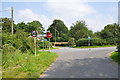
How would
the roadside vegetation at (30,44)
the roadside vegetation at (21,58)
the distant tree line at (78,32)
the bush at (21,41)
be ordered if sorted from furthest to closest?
the distant tree line at (78,32), the bush at (21,41), the roadside vegetation at (30,44), the roadside vegetation at (21,58)

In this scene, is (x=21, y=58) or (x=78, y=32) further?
(x=78, y=32)

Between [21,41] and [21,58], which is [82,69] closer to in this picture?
[21,58]

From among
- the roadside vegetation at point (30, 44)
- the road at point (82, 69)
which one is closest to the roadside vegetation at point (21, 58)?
the roadside vegetation at point (30, 44)

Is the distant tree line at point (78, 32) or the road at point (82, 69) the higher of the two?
the distant tree line at point (78, 32)

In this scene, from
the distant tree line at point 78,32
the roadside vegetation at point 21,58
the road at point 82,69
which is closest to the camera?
the road at point 82,69

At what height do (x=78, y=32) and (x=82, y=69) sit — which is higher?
(x=78, y=32)

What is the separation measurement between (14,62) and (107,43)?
106 ft

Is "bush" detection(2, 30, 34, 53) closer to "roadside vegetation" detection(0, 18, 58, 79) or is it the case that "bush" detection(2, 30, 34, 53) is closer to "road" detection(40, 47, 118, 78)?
"roadside vegetation" detection(0, 18, 58, 79)

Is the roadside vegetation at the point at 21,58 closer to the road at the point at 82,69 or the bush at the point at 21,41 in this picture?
the bush at the point at 21,41

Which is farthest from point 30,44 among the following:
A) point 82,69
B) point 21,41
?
point 82,69

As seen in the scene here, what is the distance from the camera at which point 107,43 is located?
3584 centimetres

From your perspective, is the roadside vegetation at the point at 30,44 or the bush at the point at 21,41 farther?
the bush at the point at 21,41

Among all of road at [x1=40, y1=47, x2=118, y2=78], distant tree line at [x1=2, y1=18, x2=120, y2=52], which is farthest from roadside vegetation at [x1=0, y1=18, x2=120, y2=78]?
road at [x1=40, y1=47, x2=118, y2=78]

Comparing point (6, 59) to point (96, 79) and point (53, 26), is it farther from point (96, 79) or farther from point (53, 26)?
point (53, 26)
